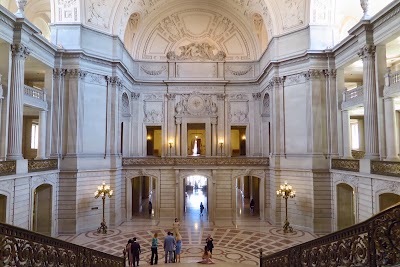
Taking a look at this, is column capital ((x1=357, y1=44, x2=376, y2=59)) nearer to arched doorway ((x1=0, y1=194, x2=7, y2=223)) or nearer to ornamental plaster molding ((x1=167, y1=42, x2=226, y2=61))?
ornamental plaster molding ((x1=167, y1=42, x2=226, y2=61))

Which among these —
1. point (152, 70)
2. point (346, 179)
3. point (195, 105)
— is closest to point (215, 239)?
point (346, 179)

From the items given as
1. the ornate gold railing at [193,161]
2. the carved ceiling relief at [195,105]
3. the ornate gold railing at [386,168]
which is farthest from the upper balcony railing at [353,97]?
the carved ceiling relief at [195,105]

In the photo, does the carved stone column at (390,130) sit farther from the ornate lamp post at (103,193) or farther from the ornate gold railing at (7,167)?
the ornate gold railing at (7,167)

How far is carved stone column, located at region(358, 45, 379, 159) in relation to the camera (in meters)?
14.3

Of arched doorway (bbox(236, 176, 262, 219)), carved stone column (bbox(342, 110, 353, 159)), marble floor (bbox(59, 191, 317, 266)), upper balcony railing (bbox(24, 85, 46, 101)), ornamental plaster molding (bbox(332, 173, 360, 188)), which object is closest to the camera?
marble floor (bbox(59, 191, 317, 266))

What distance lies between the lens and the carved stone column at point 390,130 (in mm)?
13750

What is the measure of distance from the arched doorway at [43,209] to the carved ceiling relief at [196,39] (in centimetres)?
1360

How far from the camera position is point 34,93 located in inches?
663

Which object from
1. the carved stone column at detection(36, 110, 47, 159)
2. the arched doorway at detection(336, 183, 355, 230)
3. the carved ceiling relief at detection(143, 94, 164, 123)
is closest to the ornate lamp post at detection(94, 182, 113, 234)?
the carved stone column at detection(36, 110, 47, 159)

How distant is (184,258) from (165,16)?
64.5 feet

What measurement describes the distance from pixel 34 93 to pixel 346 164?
56.0 feet

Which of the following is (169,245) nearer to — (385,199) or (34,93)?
(385,199)

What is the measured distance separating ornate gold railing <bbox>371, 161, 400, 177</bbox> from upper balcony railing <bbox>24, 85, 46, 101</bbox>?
55.0 feet

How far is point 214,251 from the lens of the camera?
1440cm
